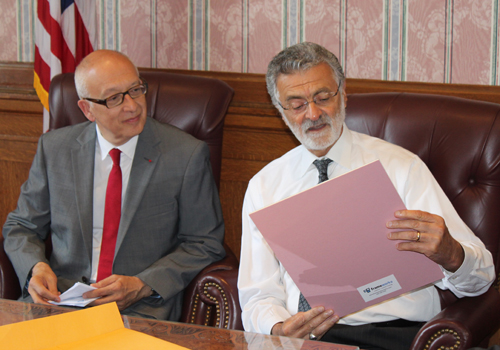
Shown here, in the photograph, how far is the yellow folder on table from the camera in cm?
119

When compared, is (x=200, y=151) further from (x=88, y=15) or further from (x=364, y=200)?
(x=88, y=15)

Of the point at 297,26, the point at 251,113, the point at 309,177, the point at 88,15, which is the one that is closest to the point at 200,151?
the point at 309,177

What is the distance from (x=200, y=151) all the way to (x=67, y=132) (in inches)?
24.2

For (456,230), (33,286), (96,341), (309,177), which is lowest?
(33,286)

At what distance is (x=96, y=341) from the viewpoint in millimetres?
1211

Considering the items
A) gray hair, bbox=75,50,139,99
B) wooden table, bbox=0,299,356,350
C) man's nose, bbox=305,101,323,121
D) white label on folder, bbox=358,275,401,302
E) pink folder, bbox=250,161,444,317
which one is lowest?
wooden table, bbox=0,299,356,350

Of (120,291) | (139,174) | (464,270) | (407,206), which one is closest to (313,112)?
(407,206)

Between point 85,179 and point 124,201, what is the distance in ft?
0.66

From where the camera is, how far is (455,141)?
6.23ft

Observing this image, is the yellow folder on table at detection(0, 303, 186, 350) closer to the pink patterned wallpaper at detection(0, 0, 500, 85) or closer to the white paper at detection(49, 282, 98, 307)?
the white paper at detection(49, 282, 98, 307)

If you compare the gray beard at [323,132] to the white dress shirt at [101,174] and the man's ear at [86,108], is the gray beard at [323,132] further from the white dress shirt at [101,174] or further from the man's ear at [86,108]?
the man's ear at [86,108]

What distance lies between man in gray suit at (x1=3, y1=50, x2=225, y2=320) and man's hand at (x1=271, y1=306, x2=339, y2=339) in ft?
1.98

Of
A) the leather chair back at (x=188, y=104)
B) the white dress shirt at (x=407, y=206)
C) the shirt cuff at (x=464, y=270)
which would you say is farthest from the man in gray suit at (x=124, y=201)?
the shirt cuff at (x=464, y=270)

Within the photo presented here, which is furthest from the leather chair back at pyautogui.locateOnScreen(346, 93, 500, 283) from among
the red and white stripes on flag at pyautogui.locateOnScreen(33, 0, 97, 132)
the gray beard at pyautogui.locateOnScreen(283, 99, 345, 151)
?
the red and white stripes on flag at pyautogui.locateOnScreen(33, 0, 97, 132)
